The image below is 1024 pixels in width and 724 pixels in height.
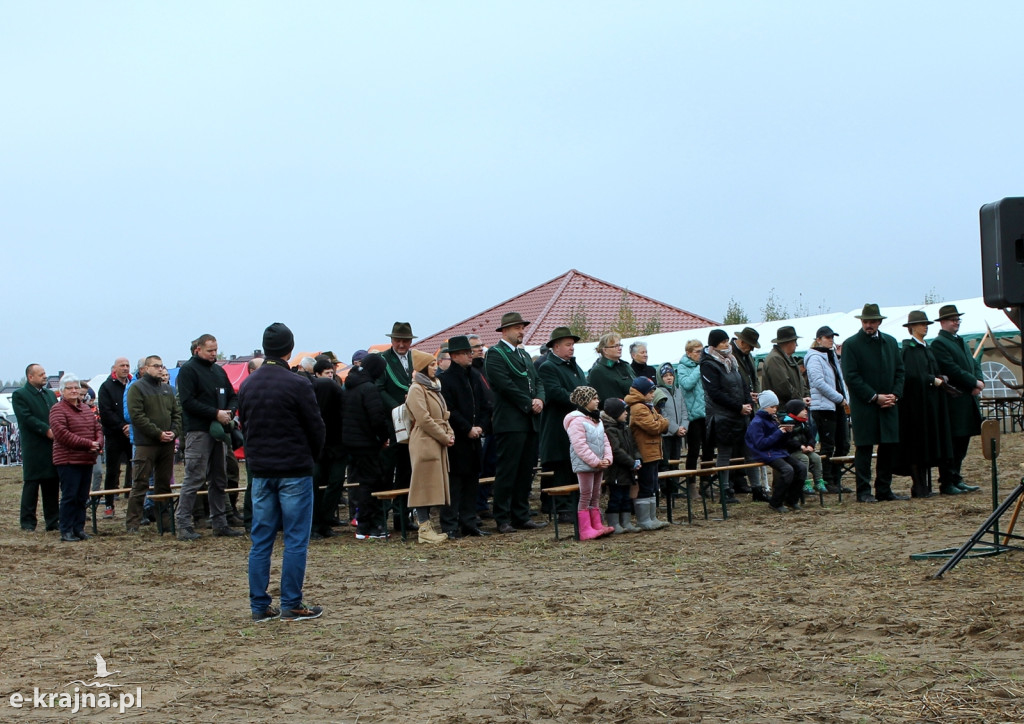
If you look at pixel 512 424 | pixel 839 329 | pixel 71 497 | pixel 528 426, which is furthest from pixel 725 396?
pixel 839 329

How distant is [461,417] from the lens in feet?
38.4

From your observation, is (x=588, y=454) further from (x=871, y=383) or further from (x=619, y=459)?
(x=871, y=383)

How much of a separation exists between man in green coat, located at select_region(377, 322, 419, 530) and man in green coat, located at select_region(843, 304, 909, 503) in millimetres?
4779

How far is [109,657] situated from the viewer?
6.49m

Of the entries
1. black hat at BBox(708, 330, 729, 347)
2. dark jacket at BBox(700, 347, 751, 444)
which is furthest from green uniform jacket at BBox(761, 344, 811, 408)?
black hat at BBox(708, 330, 729, 347)

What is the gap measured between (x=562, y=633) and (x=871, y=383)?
23.8 feet

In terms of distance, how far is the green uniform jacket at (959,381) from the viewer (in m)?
13.0

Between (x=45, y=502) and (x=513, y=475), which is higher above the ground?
(x=513, y=475)

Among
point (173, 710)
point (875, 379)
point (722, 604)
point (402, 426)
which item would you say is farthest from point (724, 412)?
point (173, 710)

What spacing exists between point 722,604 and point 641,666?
1611 millimetres

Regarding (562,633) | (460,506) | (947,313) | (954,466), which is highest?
(947,313)

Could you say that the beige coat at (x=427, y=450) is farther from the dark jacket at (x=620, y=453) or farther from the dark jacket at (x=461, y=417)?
the dark jacket at (x=620, y=453)

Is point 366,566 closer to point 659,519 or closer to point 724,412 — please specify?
point 659,519

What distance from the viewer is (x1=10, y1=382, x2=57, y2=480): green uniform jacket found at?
13148mm
